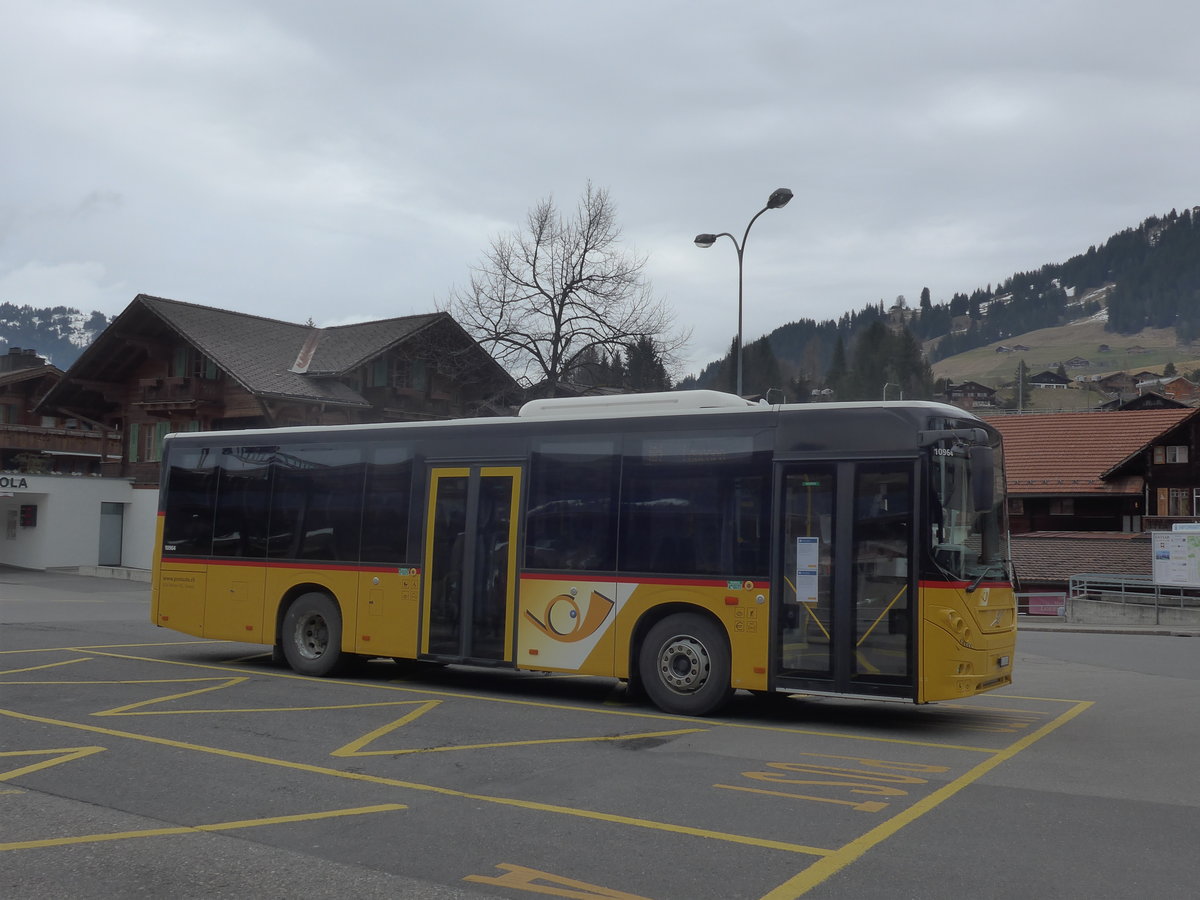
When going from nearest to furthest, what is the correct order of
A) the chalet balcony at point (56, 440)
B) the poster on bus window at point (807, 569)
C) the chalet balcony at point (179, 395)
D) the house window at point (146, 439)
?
the poster on bus window at point (807, 569), the chalet balcony at point (179, 395), the house window at point (146, 439), the chalet balcony at point (56, 440)

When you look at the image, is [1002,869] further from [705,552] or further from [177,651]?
[177,651]

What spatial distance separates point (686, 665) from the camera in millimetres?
11383

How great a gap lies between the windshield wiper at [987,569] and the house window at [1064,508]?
45.6 metres

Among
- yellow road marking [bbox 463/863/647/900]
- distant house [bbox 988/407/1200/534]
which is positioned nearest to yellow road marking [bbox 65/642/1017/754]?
yellow road marking [bbox 463/863/647/900]

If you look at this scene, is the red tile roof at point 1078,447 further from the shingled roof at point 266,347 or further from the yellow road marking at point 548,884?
the yellow road marking at point 548,884

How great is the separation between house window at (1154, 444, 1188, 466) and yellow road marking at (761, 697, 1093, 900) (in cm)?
4785

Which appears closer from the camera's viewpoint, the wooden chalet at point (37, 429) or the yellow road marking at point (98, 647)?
the yellow road marking at point (98, 647)

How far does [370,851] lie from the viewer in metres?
6.21

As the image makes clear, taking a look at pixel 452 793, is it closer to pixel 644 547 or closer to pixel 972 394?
pixel 644 547

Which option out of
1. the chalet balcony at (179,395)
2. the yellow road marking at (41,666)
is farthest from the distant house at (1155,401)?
the yellow road marking at (41,666)

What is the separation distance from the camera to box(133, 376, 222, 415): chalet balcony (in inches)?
1586

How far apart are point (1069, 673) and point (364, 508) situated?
10814 millimetres

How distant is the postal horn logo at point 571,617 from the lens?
11.9 m

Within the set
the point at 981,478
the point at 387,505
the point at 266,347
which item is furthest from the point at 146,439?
the point at 981,478
